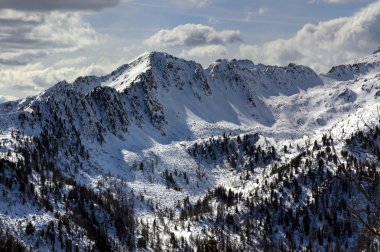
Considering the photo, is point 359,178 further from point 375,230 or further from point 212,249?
point 212,249

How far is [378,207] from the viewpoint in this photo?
16.4 meters

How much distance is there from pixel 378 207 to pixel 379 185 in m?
2.12

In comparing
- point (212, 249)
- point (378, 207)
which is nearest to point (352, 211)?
point (378, 207)

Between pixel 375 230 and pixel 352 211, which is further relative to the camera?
pixel 352 211

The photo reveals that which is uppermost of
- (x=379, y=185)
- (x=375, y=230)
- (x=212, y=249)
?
(x=379, y=185)

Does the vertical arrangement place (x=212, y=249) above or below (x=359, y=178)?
below

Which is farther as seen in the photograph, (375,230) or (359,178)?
(359,178)

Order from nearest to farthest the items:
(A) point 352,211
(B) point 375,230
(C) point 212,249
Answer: (B) point 375,230 → (A) point 352,211 → (C) point 212,249

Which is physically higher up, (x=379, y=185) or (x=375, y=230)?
(x=379, y=185)

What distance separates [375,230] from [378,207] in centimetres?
106

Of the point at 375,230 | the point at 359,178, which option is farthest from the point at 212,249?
the point at 375,230

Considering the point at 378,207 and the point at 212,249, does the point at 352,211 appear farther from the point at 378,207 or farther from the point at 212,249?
the point at 212,249

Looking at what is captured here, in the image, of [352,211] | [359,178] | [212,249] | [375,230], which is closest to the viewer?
[375,230]

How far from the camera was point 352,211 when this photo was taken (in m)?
17.4
